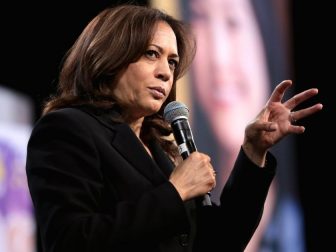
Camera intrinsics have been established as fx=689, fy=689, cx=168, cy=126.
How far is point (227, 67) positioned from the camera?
3699 mm

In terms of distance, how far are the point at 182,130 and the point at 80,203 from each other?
1.08ft

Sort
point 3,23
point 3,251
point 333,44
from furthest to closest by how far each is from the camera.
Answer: point 333,44, point 3,23, point 3,251

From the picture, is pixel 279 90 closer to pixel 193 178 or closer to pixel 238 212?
pixel 238 212

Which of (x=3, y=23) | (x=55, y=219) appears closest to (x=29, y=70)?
(x=3, y=23)

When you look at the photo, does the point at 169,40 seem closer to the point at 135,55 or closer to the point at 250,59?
the point at 135,55

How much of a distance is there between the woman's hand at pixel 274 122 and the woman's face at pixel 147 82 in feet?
0.87

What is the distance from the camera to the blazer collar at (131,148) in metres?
1.68

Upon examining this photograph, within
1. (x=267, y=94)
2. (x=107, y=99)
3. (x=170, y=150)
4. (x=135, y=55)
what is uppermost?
(x=135, y=55)

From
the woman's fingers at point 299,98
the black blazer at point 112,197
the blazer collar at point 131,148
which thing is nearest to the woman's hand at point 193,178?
the black blazer at point 112,197

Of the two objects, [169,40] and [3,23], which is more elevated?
[169,40]

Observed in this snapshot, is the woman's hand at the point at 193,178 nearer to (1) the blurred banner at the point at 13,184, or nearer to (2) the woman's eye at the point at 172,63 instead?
(2) the woman's eye at the point at 172,63

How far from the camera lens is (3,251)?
3.20m

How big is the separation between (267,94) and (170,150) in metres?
2.04

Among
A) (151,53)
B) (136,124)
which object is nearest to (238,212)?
(136,124)
